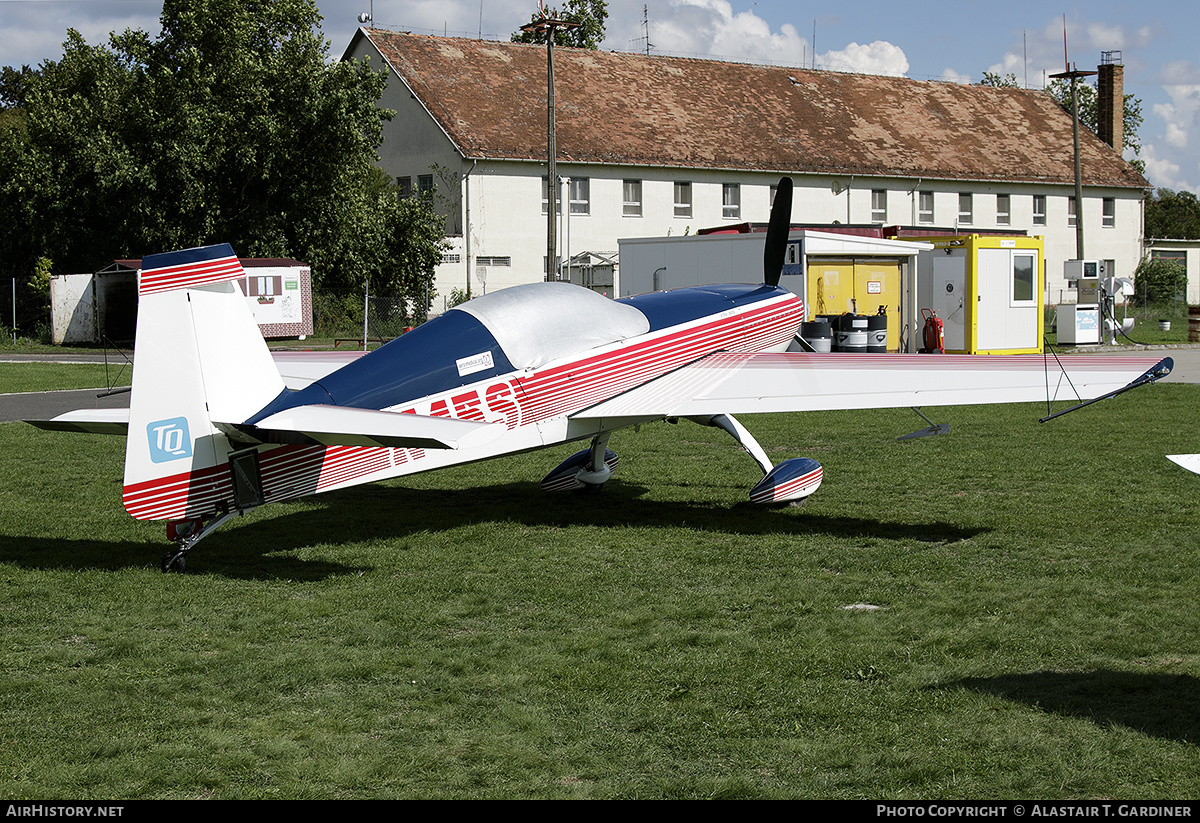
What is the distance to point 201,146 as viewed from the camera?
3434cm

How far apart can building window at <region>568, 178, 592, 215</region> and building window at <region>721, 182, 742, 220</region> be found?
5839 millimetres

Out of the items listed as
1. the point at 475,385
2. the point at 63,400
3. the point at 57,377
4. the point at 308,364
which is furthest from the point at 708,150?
the point at 475,385

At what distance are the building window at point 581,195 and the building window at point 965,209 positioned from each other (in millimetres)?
18031

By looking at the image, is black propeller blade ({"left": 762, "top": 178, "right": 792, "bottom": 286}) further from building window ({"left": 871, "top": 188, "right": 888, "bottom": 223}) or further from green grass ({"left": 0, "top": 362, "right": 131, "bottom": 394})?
building window ({"left": 871, "top": 188, "right": 888, "bottom": 223})

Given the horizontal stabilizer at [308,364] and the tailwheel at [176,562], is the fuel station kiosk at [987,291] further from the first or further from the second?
the tailwheel at [176,562]

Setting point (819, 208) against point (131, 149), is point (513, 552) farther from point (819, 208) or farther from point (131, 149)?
point (819, 208)

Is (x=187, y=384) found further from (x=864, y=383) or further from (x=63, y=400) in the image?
(x=63, y=400)

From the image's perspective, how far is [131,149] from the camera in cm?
3478

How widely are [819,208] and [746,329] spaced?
36.9m

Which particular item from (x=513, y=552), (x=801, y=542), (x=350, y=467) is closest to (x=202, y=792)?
(x=350, y=467)

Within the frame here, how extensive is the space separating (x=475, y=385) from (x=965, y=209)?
45778 mm

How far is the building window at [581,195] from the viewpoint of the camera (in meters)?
41.4

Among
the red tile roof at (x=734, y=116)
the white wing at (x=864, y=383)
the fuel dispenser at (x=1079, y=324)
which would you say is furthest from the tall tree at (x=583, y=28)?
the white wing at (x=864, y=383)

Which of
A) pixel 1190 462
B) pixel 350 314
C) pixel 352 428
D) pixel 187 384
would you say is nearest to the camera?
pixel 1190 462
